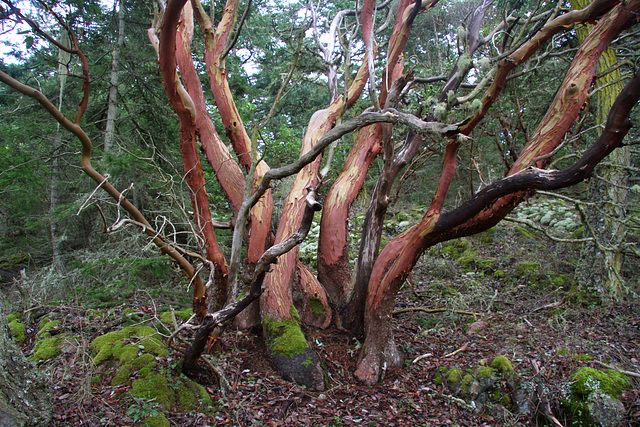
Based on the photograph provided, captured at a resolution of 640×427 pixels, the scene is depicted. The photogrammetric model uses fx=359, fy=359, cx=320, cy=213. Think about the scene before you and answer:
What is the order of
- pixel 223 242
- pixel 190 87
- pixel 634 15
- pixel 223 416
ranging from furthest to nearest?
pixel 223 242
pixel 190 87
pixel 634 15
pixel 223 416

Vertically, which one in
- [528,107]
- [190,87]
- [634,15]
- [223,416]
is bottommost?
[223,416]

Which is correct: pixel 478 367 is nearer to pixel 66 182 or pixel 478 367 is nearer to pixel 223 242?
pixel 223 242

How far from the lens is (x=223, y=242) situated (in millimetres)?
6254

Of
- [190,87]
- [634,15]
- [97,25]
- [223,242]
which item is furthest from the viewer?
[97,25]

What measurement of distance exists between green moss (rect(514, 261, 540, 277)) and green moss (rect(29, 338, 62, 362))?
7176 mm

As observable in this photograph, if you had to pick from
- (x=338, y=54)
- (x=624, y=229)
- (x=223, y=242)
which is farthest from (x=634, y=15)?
(x=223, y=242)

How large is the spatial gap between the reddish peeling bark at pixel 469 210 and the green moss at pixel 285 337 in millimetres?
778

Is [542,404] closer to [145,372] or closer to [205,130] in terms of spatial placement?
[145,372]

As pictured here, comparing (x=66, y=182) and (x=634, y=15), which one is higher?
(x=634, y=15)

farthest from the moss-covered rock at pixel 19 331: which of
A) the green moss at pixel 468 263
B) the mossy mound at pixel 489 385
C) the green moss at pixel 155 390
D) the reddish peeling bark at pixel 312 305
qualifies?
the green moss at pixel 468 263

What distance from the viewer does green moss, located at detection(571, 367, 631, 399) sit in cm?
309

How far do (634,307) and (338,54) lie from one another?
21.1 feet

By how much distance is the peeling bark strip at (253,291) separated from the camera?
308 centimetres

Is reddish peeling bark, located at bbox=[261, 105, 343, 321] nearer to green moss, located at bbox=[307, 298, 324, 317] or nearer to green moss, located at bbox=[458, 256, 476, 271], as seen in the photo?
green moss, located at bbox=[307, 298, 324, 317]
